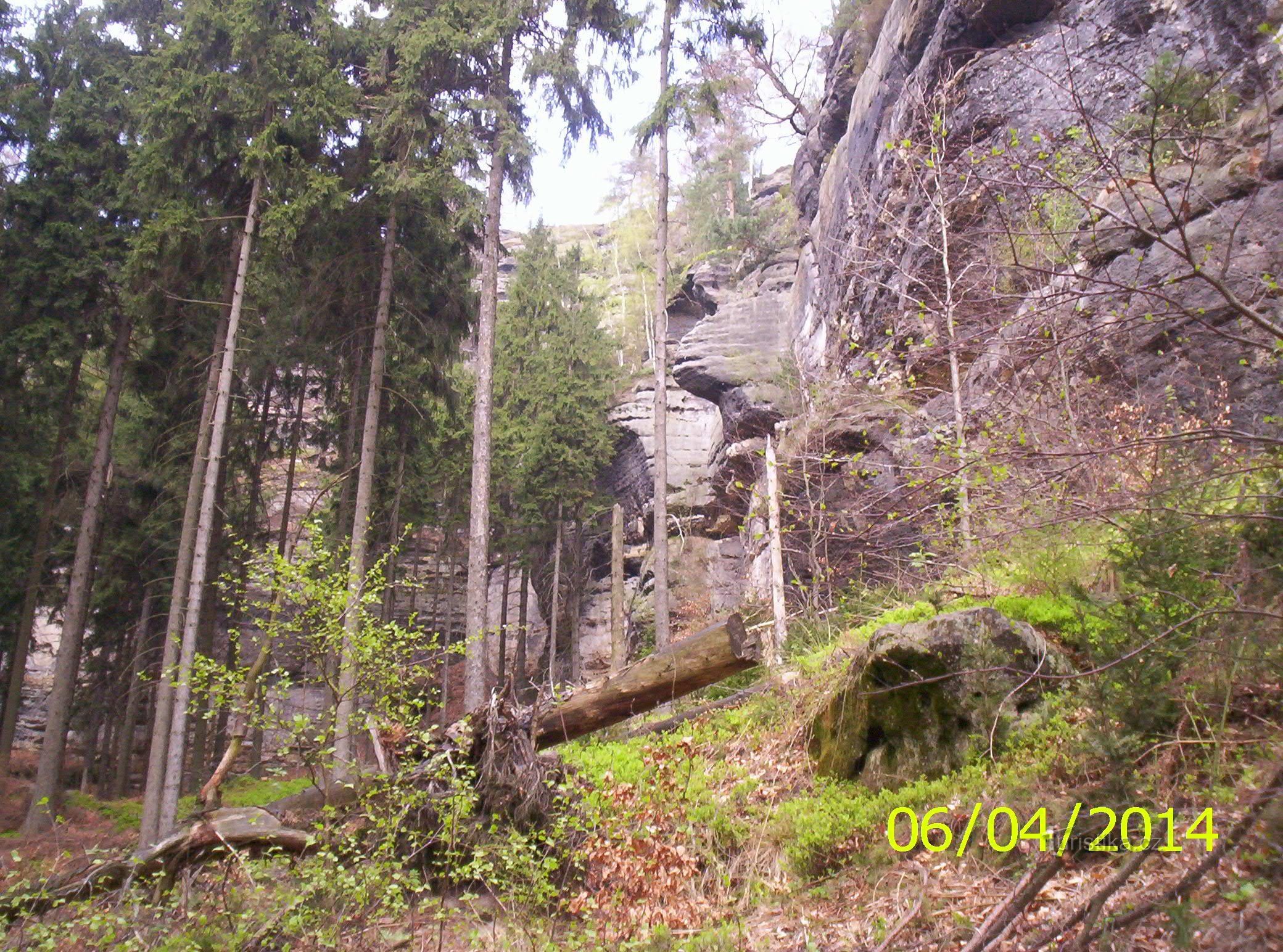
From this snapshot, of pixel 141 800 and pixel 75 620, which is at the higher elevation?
pixel 75 620

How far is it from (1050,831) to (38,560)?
18.3 m

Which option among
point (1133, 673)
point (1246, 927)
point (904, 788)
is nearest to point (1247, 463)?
point (1133, 673)

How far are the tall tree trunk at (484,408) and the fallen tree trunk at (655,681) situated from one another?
4.57 metres

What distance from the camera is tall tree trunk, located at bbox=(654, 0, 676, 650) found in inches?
563

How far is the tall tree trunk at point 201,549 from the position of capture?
10.7 m

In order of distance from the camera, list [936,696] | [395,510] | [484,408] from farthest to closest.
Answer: [395,510] < [484,408] < [936,696]

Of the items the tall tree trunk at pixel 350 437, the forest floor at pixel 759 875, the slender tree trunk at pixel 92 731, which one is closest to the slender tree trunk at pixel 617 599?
the tall tree trunk at pixel 350 437

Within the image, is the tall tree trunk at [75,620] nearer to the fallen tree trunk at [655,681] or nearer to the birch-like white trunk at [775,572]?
the fallen tree trunk at [655,681]

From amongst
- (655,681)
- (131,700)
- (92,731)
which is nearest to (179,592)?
(131,700)

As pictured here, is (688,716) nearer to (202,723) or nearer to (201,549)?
(201,549)

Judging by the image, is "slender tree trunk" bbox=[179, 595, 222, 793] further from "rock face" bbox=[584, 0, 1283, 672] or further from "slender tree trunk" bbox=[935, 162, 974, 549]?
"slender tree trunk" bbox=[935, 162, 974, 549]

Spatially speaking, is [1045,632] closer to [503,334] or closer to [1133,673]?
[1133,673]

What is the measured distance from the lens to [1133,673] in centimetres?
388

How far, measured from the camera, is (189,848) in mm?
5340
